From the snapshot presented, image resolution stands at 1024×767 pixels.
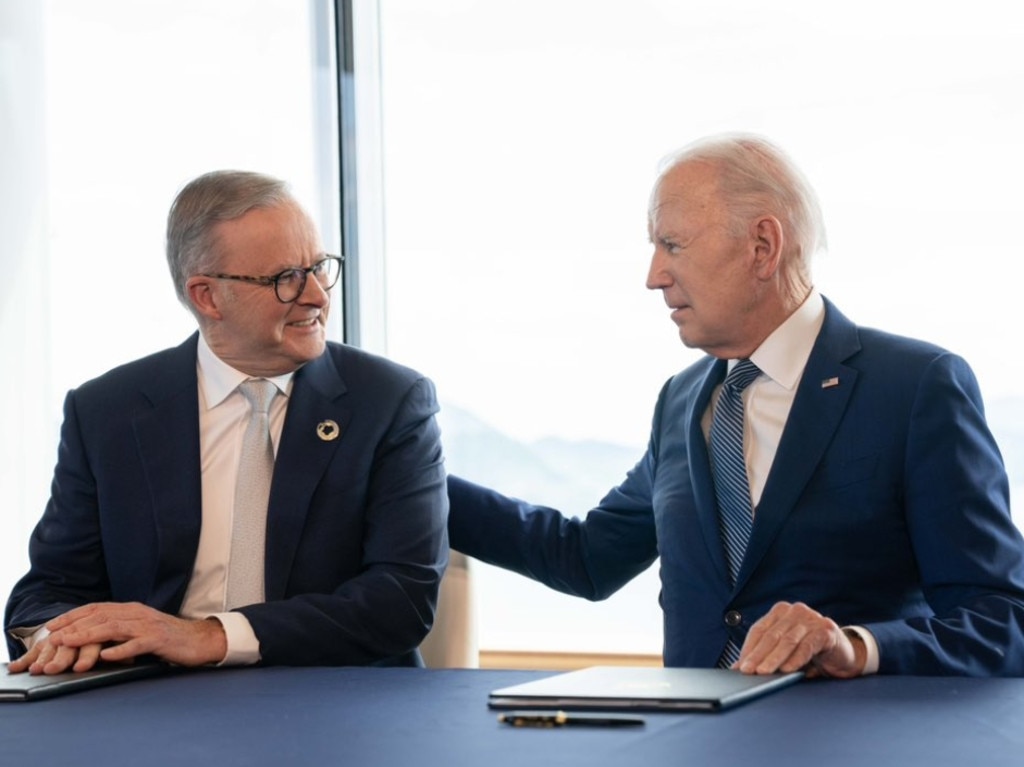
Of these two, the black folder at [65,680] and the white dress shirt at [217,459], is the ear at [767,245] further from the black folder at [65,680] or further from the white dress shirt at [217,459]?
the black folder at [65,680]

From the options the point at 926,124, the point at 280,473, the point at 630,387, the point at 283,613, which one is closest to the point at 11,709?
the point at 283,613

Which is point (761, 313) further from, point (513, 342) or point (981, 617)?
point (513, 342)

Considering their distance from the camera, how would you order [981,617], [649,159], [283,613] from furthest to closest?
1. [649,159]
2. [283,613]
3. [981,617]

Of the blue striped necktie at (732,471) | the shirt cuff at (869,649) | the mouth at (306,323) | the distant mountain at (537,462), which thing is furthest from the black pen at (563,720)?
the distant mountain at (537,462)

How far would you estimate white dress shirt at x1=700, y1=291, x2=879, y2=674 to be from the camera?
2.50 m

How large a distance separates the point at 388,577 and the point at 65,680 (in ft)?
2.10

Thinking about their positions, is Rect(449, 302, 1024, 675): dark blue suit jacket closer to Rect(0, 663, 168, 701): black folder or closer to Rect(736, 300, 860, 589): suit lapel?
Rect(736, 300, 860, 589): suit lapel

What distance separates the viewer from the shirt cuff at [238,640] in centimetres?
229

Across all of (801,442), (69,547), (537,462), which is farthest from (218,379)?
(537,462)

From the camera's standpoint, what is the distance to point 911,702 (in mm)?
1692

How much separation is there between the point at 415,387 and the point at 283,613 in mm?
580

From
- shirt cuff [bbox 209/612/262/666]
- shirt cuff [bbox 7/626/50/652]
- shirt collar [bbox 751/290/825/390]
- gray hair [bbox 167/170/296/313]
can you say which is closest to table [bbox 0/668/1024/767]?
shirt cuff [bbox 209/612/262/666]

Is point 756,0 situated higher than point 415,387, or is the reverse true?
point 756,0

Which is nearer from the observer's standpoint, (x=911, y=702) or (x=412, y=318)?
(x=911, y=702)
